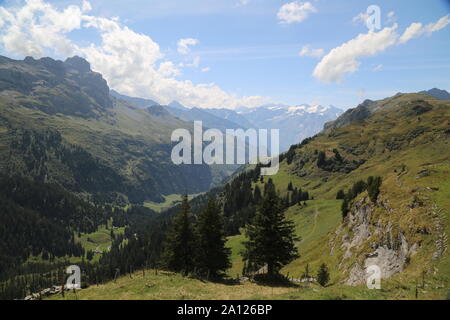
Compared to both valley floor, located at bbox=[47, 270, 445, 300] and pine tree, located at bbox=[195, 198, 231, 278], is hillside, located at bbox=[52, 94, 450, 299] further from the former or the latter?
pine tree, located at bbox=[195, 198, 231, 278]

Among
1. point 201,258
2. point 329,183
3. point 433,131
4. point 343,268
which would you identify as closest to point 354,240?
point 343,268

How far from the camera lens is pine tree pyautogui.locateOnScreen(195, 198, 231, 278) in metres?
44.2

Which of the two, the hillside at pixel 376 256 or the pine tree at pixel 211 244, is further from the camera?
the pine tree at pixel 211 244

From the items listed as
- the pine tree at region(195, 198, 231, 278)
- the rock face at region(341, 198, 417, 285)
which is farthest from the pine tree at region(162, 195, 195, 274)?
the rock face at region(341, 198, 417, 285)

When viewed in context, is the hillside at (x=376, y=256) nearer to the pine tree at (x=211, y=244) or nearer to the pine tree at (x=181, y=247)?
the pine tree at (x=181, y=247)

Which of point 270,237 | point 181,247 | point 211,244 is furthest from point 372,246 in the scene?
point 181,247

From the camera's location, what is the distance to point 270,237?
4284 centimetres

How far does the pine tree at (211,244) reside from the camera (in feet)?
145

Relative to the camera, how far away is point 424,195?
50.5 metres

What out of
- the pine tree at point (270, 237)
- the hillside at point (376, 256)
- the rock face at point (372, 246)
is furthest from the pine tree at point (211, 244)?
the rock face at point (372, 246)

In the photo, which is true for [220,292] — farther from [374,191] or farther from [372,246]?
[374,191]

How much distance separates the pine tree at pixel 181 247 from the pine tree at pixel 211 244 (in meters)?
1.90

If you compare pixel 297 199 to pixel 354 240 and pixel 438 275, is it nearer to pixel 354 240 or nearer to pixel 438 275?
pixel 354 240
